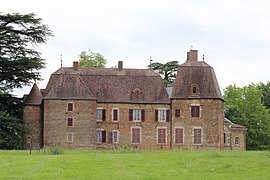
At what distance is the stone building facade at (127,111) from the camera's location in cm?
5703

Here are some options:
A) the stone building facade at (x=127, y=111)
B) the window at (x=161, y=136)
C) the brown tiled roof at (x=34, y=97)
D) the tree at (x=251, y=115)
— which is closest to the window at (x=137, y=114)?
the stone building facade at (x=127, y=111)

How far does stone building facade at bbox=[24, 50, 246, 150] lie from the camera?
57.0m

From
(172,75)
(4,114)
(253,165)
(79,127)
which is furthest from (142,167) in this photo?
(172,75)

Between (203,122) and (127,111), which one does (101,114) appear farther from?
(203,122)

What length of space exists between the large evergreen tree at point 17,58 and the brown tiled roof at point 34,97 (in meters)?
3.92

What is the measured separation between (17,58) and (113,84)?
32.6 feet

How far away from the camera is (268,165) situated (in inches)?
975

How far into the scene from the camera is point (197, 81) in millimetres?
59094

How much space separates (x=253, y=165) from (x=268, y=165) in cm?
53

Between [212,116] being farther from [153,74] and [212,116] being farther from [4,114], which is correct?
[4,114]

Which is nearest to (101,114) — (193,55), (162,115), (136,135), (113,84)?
(113,84)

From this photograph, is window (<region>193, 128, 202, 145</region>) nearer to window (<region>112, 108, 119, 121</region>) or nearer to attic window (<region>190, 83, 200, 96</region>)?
attic window (<region>190, 83, 200, 96</region>)

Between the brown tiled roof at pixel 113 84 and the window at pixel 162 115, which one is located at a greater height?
the brown tiled roof at pixel 113 84

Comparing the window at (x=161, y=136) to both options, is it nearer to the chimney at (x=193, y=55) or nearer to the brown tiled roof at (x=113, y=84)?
the brown tiled roof at (x=113, y=84)
